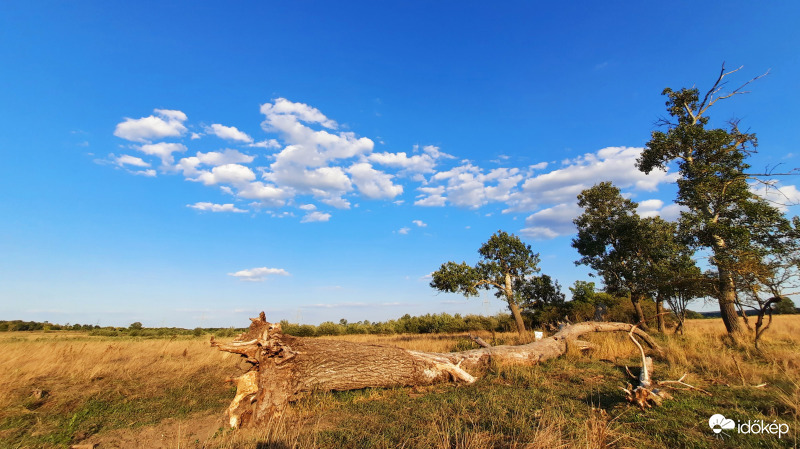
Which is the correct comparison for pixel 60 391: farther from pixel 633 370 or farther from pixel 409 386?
pixel 633 370

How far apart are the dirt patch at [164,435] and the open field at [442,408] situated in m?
0.02

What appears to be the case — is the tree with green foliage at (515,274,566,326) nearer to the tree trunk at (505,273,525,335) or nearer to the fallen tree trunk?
the tree trunk at (505,273,525,335)

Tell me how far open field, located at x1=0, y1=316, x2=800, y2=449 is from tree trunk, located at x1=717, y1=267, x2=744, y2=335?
2576 millimetres

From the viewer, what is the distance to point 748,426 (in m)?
4.35

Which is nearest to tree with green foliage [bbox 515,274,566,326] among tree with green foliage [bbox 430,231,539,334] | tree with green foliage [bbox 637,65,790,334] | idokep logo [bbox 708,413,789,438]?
tree with green foliage [bbox 430,231,539,334]

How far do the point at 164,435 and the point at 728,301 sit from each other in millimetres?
17470

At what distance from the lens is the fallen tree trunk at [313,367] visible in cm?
651

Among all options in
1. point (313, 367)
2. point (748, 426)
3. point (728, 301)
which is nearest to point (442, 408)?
point (313, 367)

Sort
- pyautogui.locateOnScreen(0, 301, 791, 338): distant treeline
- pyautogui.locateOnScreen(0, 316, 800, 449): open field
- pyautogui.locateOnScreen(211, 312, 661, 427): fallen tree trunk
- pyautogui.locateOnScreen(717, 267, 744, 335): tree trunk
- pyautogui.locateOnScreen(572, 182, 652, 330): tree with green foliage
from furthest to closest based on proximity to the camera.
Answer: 1. pyautogui.locateOnScreen(0, 301, 791, 338): distant treeline
2. pyautogui.locateOnScreen(572, 182, 652, 330): tree with green foliage
3. pyautogui.locateOnScreen(717, 267, 744, 335): tree trunk
4. pyautogui.locateOnScreen(211, 312, 661, 427): fallen tree trunk
5. pyautogui.locateOnScreen(0, 316, 800, 449): open field

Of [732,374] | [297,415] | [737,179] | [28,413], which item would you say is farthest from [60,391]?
[737,179]

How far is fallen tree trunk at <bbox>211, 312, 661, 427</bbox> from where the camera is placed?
6508 mm

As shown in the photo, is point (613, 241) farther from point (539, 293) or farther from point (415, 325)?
point (415, 325)

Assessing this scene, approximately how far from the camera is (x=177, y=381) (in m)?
9.71

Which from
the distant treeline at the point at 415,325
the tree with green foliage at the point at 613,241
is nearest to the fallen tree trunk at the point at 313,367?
the tree with green foliage at the point at 613,241
